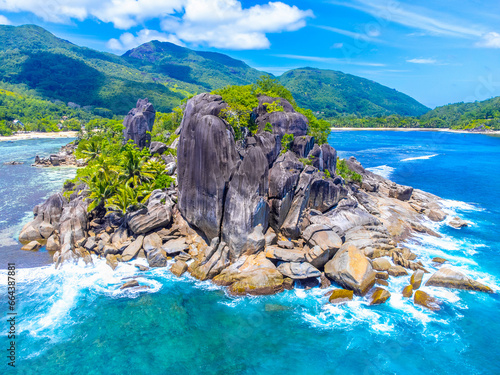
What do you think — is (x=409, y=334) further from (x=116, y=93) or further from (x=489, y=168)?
(x=116, y=93)

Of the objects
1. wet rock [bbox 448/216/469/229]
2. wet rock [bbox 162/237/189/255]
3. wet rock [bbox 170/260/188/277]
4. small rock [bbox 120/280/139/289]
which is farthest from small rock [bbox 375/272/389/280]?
small rock [bbox 120/280/139/289]

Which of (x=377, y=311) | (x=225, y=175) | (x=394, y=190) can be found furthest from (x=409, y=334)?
(x=394, y=190)

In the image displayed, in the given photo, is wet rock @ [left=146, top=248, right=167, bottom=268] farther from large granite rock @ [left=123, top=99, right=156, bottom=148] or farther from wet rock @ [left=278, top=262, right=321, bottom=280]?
large granite rock @ [left=123, top=99, right=156, bottom=148]

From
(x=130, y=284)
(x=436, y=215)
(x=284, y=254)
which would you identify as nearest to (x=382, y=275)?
(x=284, y=254)

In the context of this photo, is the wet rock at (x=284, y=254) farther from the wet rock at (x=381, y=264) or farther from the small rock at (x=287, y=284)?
the wet rock at (x=381, y=264)

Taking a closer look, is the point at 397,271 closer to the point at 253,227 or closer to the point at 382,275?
the point at 382,275

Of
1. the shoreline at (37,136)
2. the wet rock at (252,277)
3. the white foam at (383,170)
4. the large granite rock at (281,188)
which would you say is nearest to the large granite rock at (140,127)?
the large granite rock at (281,188)
